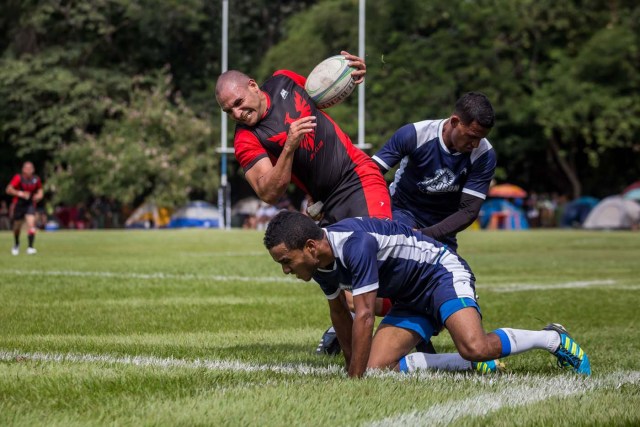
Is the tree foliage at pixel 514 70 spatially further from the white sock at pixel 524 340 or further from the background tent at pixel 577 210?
the white sock at pixel 524 340

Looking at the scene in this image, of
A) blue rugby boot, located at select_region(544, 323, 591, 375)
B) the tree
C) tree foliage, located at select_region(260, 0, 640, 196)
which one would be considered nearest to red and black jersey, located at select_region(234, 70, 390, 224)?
blue rugby boot, located at select_region(544, 323, 591, 375)

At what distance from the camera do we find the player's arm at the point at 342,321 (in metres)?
5.82

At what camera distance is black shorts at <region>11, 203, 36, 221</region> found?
2300cm

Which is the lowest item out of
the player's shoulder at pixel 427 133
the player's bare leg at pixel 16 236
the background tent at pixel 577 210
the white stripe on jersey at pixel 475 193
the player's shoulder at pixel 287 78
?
the background tent at pixel 577 210

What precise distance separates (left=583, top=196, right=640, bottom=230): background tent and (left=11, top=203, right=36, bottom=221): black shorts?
2732 cm

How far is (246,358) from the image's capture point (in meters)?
6.50

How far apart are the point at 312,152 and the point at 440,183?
1.21 metres

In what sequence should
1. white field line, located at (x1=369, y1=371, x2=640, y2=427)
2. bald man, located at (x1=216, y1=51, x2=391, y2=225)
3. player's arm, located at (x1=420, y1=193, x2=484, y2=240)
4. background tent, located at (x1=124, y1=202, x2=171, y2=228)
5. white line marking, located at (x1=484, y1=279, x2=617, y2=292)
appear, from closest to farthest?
white field line, located at (x1=369, y1=371, x2=640, y2=427)
bald man, located at (x1=216, y1=51, x2=391, y2=225)
player's arm, located at (x1=420, y1=193, x2=484, y2=240)
white line marking, located at (x1=484, y1=279, x2=617, y2=292)
background tent, located at (x1=124, y1=202, x2=171, y2=228)

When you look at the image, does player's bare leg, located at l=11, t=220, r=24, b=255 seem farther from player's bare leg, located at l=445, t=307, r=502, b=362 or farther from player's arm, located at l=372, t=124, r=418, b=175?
player's bare leg, located at l=445, t=307, r=502, b=362

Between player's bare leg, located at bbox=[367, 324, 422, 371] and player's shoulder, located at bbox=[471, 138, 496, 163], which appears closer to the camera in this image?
player's bare leg, located at bbox=[367, 324, 422, 371]

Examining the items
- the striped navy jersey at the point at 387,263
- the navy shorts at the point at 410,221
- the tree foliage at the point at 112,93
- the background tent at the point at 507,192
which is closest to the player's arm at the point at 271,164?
the striped navy jersey at the point at 387,263

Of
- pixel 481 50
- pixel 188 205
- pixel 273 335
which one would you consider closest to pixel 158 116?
pixel 188 205

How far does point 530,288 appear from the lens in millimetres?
13586

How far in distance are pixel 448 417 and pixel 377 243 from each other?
4.84ft
